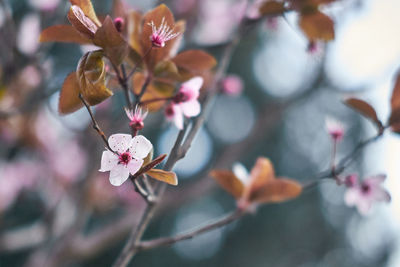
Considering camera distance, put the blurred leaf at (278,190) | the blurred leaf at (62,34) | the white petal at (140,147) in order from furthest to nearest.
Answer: the blurred leaf at (278,190)
the blurred leaf at (62,34)
the white petal at (140,147)

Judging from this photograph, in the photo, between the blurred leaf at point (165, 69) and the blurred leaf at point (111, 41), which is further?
the blurred leaf at point (165, 69)

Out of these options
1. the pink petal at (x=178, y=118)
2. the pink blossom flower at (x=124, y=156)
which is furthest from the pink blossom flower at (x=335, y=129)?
the pink blossom flower at (x=124, y=156)

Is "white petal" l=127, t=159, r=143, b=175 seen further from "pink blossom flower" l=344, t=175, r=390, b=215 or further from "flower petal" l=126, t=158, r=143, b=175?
"pink blossom flower" l=344, t=175, r=390, b=215

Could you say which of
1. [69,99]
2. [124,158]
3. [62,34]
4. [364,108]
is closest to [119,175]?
[124,158]

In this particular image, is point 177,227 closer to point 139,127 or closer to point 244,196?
point 244,196

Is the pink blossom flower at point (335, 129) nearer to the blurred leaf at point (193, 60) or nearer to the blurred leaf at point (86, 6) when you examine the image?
the blurred leaf at point (193, 60)

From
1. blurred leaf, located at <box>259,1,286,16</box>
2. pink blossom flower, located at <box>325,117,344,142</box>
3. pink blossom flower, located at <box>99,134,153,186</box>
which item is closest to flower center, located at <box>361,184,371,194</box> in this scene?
pink blossom flower, located at <box>325,117,344,142</box>
